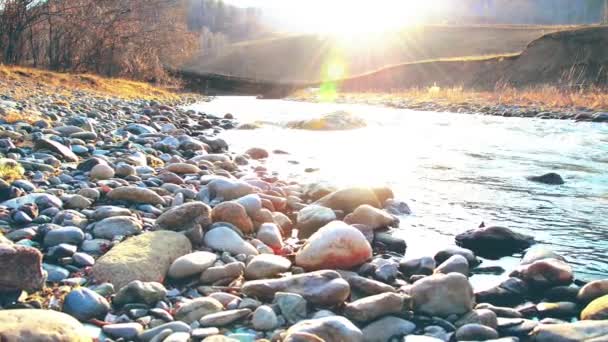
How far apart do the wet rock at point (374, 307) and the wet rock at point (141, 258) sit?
3.11 ft

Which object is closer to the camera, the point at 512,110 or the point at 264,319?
the point at 264,319

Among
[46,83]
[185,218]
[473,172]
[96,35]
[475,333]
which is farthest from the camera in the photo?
[96,35]

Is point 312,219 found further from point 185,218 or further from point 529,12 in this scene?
point 529,12

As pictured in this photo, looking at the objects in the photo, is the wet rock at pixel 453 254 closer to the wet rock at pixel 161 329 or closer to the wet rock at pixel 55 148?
the wet rock at pixel 161 329

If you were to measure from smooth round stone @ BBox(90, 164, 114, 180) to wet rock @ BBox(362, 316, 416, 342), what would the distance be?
2889mm

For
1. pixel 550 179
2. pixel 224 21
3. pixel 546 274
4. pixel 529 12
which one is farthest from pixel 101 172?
pixel 529 12

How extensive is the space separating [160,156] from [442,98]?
765 inches

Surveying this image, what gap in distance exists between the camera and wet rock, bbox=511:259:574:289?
2.57 meters

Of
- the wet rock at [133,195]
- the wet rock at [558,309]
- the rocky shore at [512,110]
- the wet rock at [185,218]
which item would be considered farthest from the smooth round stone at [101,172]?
the rocky shore at [512,110]

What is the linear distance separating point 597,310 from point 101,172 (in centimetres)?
361

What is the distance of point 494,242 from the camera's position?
3256mm

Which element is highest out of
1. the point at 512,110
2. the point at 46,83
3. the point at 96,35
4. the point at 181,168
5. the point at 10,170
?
the point at 96,35

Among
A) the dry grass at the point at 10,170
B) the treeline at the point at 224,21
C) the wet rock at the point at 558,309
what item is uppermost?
the treeline at the point at 224,21

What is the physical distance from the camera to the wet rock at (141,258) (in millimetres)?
2391
